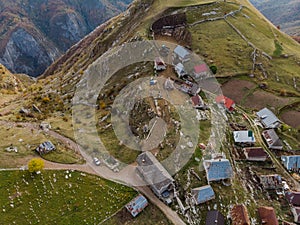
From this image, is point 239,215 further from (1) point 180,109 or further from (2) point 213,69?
(2) point 213,69

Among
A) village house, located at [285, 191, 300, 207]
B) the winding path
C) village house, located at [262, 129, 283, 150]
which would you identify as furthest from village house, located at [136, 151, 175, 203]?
village house, located at [262, 129, 283, 150]

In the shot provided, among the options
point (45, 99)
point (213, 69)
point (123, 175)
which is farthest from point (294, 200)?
point (45, 99)

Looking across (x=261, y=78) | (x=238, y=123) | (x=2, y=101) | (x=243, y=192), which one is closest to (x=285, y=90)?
(x=261, y=78)

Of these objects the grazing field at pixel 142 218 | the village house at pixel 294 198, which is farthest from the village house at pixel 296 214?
the grazing field at pixel 142 218

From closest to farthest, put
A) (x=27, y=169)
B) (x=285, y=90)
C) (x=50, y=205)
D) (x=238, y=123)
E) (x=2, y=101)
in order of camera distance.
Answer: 1. (x=50, y=205)
2. (x=27, y=169)
3. (x=238, y=123)
4. (x=285, y=90)
5. (x=2, y=101)

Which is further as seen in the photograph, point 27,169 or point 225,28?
point 225,28

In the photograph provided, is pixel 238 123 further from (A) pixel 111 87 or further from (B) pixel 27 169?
(B) pixel 27 169

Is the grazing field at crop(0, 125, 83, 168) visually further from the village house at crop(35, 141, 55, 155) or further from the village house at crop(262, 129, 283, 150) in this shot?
the village house at crop(262, 129, 283, 150)
